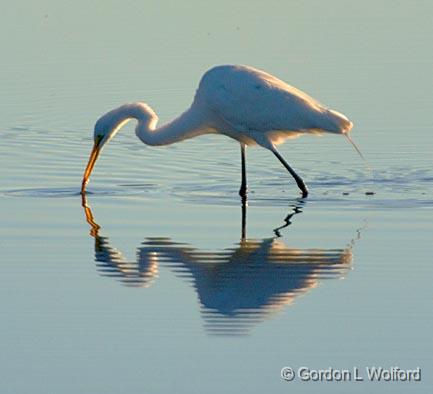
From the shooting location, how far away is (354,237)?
523 inches

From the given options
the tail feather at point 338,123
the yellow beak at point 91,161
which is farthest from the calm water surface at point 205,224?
the tail feather at point 338,123

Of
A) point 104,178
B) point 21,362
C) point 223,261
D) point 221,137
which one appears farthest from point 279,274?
point 221,137

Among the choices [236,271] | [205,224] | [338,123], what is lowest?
[205,224]

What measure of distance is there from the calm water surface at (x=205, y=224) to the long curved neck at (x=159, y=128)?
0.44 meters

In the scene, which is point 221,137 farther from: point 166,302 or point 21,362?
point 21,362

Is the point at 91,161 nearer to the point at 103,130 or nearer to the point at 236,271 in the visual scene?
the point at 103,130

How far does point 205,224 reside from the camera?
549 inches

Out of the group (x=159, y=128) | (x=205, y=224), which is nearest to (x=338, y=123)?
(x=159, y=128)

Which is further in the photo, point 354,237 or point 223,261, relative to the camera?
point 354,237

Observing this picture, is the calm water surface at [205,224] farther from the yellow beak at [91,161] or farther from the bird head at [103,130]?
the bird head at [103,130]

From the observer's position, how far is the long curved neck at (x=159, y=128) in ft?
53.1

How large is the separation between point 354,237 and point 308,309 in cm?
263

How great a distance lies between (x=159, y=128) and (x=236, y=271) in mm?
4537

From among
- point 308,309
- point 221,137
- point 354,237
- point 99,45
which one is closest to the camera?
point 308,309
